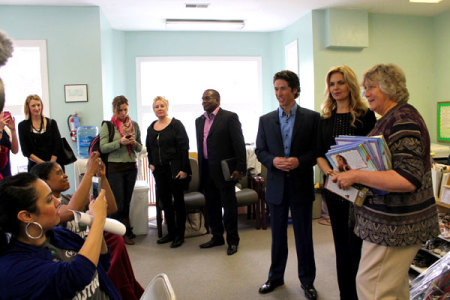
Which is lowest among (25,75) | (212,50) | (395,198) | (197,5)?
(395,198)

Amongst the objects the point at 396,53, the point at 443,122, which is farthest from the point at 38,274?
→ the point at 443,122

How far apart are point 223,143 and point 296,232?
118 centimetres

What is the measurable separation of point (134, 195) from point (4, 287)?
2962mm

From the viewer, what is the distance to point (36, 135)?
3.45 metres

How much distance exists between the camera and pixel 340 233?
2.10 meters

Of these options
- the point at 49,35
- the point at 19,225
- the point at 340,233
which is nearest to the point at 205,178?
the point at 340,233

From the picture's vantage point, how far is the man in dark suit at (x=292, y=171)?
7.88ft

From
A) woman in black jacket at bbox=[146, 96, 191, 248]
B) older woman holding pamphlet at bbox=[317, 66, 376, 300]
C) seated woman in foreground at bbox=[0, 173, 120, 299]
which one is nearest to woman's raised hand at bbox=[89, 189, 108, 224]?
seated woman in foreground at bbox=[0, 173, 120, 299]

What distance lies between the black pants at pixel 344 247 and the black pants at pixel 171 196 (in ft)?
5.97

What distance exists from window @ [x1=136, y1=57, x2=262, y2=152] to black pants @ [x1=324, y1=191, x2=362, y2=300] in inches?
163

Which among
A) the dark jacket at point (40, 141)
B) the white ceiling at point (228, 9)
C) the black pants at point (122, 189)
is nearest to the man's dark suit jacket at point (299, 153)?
the black pants at point (122, 189)

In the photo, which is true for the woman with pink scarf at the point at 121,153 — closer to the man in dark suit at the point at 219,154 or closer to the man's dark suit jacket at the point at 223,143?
the man in dark suit at the point at 219,154

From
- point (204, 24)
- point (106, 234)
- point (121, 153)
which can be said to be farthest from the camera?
point (204, 24)

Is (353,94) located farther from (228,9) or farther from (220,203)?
(228,9)
